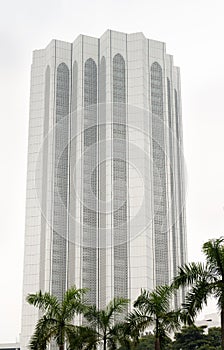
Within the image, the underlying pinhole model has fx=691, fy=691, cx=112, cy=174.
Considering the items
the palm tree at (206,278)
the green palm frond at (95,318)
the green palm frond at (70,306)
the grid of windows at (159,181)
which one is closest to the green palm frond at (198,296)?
the palm tree at (206,278)

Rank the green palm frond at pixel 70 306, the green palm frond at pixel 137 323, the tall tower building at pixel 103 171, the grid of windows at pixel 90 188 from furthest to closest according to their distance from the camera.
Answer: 1. the grid of windows at pixel 90 188
2. the tall tower building at pixel 103 171
3. the green palm frond at pixel 70 306
4. the green palm frond at pixel 137 323

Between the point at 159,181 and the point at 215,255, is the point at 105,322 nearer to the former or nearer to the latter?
the point at 215,255

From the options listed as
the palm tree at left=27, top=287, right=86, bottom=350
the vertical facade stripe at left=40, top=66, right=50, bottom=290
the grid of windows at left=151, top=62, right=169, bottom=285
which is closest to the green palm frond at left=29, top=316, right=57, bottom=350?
the palm tree at left=27, top=287, right=86, bottom=350

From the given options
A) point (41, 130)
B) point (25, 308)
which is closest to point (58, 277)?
point (25, 308)

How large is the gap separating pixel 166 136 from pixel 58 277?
25650mm

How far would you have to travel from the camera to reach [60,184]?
93750mm

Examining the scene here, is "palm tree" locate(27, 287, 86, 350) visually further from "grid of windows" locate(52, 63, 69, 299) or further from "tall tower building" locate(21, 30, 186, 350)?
"grid of windows" locate(52, 63, 69, 299)

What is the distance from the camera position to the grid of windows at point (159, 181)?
8944 centimetres

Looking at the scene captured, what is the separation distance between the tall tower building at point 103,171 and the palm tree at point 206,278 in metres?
62.3

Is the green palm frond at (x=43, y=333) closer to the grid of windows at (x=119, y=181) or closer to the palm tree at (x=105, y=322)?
the palm tree at (x=105, y=322)

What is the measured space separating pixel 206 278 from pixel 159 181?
69.1 m

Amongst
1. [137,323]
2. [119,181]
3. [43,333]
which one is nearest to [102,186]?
[119,181]

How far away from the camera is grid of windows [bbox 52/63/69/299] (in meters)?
89.5

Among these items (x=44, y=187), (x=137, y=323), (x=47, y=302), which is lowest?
(x=137, y=323)
